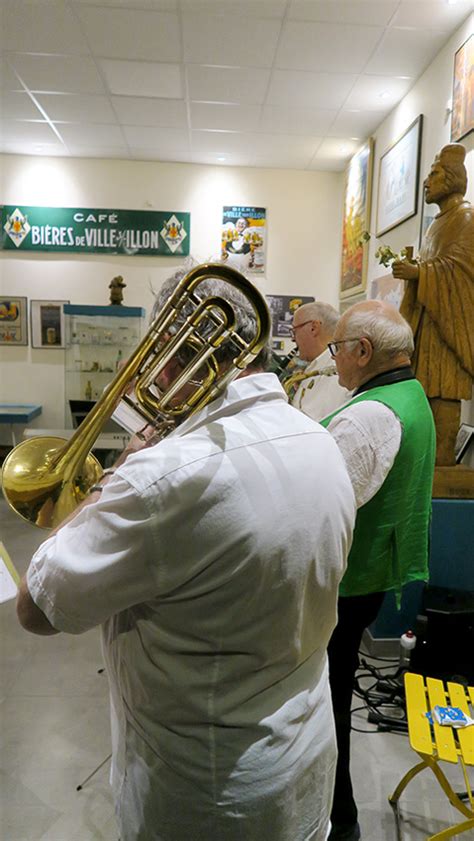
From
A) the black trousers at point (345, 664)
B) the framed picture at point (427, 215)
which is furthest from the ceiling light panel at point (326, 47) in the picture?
the black trousers at point (345, 664)

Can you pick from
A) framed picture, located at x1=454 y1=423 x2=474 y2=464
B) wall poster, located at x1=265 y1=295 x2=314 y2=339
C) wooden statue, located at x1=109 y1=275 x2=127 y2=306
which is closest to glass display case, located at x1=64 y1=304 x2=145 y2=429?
wooden statue, located at x1=109 y1=275 x2=127 y2=306

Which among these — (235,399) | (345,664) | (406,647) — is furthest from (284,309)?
(235,399)

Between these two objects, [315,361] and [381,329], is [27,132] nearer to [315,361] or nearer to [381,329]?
[315,361]

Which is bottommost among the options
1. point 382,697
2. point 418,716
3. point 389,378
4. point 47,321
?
point 382,697

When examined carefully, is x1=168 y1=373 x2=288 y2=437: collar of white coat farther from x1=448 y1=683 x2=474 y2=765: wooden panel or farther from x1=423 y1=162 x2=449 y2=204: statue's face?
x1=423 y1=162 x2=449 y2=204: statue's face

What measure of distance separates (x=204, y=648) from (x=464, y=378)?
2.30 m

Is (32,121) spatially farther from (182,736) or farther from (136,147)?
(182,736)

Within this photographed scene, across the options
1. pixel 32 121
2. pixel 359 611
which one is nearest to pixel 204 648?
pixel 359 611

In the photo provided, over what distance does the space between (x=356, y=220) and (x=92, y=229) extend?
9.24 feet

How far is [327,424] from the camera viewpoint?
1.68 metres

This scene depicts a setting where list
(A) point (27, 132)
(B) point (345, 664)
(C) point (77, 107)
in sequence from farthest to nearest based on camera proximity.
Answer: (A) point (27, 132), (C) point (77, 107), (B) point (345, 664)

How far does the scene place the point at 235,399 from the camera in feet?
2.66

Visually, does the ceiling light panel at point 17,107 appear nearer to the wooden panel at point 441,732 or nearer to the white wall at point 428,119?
the white wall at point 428,119

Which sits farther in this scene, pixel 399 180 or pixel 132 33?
pixel 399 180
